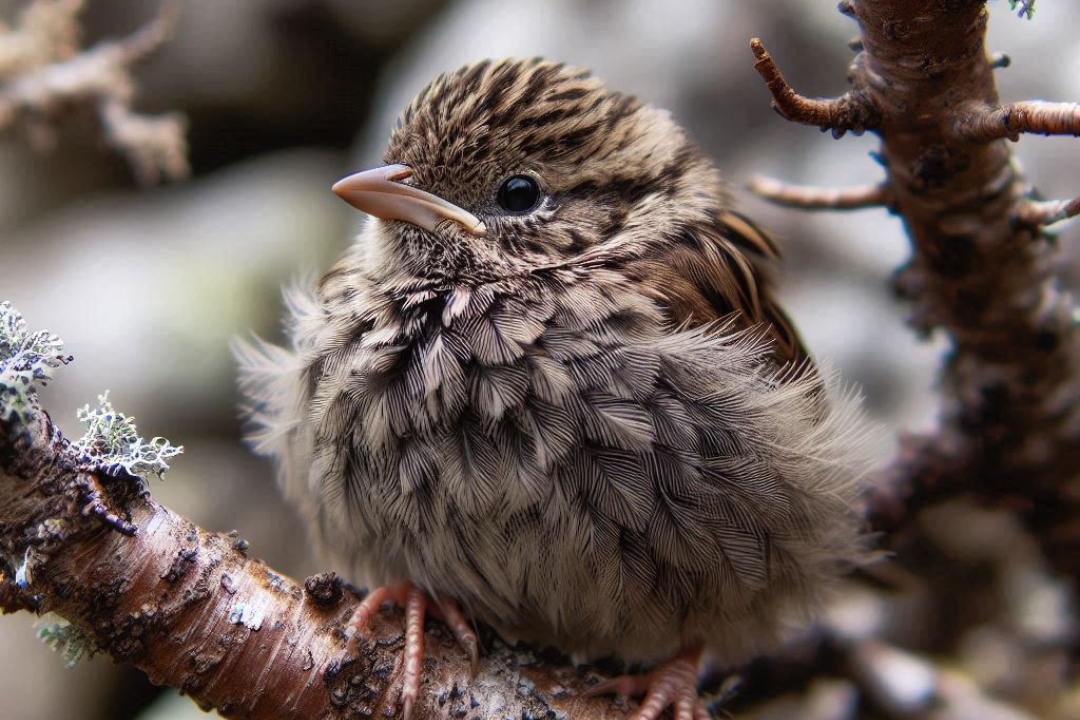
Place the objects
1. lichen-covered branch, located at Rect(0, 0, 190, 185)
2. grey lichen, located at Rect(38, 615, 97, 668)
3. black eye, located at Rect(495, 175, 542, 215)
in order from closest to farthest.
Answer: grey lichen, located at Rect(38, 615, 97, 668), black eye, located at Rect(495, 175, 542, 215), lichen-covered branch, located at Rect(0, 0, 190, 185)

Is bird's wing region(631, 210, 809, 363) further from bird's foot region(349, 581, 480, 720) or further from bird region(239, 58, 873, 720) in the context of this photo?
bird's foot region(349, 581, 480, 720)

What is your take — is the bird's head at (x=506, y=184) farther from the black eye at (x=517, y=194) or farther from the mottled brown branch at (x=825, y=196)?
the mottled brown branch at (x=825, y=196)

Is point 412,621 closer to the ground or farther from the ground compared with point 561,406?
closer to the ground

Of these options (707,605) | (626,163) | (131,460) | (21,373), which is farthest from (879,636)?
(21,373)

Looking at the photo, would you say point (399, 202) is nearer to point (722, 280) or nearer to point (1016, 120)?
A: point (722, 280)

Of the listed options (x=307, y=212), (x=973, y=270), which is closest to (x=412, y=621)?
(x=973, y=270)

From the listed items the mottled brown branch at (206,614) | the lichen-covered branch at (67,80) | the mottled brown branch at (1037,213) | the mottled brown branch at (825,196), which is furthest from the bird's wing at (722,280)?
the lichen-covered branch at (67,80)

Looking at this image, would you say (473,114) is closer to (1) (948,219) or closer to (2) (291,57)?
(1) (948,219)

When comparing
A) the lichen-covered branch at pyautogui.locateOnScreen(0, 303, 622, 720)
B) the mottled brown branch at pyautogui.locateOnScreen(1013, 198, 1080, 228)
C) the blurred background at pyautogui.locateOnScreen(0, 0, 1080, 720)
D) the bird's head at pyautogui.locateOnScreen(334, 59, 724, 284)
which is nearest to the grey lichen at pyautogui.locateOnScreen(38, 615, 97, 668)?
the lichen-covered branch at pyautogui.locateOnScreen(0, 303, 622, 720)

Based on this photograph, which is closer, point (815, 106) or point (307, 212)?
point (815, 106)
